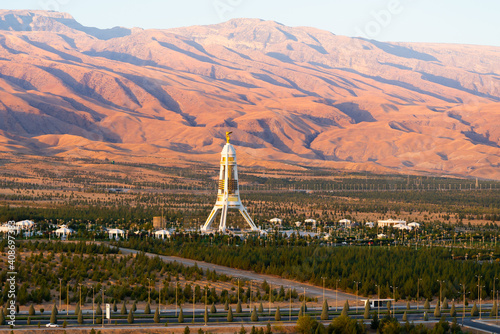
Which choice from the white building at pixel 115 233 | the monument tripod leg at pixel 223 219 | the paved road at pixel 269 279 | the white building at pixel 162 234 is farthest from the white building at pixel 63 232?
the monument tripod leg at pixel 223 219

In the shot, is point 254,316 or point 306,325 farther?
point 254,316

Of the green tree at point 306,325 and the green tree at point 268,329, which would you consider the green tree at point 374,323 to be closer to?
the green tree at point 306,325

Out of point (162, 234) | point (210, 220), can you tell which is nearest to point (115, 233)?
point (162, 234)

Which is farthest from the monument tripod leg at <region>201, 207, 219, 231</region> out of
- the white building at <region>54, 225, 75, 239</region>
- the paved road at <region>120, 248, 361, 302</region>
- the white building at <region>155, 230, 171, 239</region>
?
the white building at <region>54, 225, 75, 239</region>

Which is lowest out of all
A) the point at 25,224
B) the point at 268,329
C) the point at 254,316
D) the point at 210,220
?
the point at 268,329

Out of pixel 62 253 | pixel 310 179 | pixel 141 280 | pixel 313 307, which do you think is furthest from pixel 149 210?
pixel 310 179

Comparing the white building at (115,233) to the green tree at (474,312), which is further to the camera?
the white building at (115,233)

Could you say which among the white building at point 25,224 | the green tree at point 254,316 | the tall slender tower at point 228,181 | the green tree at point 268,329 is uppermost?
the tall slender tower at point 228,181

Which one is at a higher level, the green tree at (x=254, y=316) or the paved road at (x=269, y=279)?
the paved road at (x=269, y=279)

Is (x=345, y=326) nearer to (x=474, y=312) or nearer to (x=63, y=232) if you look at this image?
(x=474, y=312)

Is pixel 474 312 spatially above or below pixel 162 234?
below
